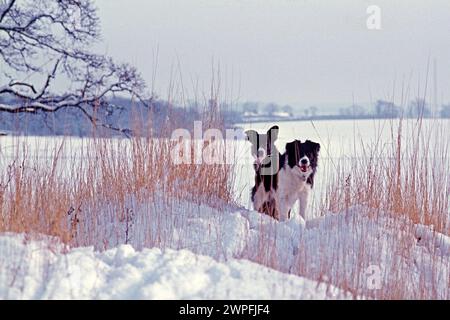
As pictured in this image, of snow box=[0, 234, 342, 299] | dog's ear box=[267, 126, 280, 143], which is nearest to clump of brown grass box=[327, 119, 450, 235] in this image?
dog's ear box=[267, 126, 280, 143]

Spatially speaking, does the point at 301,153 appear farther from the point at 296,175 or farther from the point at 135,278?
the point at 135,278

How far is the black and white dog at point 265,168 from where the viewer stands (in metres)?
5.77

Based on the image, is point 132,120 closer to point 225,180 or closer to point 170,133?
point 170,133

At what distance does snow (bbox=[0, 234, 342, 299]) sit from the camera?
110 inches

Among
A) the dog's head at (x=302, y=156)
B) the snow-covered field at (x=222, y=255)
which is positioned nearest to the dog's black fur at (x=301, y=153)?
the dog's head at (x=302, y=156)

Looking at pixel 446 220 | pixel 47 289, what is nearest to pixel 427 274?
pixel 446 220

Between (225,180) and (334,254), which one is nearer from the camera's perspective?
(334,254)

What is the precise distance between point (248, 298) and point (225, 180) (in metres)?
2.92

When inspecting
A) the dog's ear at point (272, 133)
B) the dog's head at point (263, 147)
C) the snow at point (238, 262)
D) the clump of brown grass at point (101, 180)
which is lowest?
the snow at point (238, 262)

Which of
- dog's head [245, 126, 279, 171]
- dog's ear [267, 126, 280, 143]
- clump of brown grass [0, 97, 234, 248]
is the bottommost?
clump of brown grass [0, 97, 234, 248]

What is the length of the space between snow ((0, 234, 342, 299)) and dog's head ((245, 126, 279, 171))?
2.63 meters

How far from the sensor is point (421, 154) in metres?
5.35

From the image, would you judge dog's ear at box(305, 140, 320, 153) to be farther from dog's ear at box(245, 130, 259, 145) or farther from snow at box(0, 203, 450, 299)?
snow at box(0, 203, 450, 299)

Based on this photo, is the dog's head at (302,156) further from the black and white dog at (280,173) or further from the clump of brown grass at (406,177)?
the clump of brown grass at (406,177)
